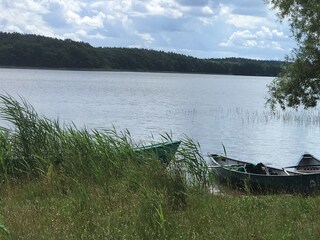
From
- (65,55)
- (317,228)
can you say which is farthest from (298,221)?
(65,55)

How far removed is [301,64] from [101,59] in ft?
346

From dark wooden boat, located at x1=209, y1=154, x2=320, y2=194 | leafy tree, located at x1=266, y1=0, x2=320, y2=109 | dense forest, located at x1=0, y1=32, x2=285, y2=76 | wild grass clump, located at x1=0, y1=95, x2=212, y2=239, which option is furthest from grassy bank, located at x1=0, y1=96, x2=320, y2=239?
dense forest, located at x1=0, y1=32, x2=285, y2=76

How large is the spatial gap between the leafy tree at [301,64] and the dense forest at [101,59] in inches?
3163

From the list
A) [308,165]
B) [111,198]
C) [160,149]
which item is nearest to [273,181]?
[160,149]

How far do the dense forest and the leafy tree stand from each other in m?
80.3

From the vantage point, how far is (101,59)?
120500 mm

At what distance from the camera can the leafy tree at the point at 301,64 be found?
685 inches

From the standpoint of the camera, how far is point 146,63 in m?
131

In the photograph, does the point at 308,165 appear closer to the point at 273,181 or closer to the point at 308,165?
the point at 308,165

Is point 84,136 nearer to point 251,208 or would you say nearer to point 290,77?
point 251,208

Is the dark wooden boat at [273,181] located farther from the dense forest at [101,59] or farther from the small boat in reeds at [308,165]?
the dense forest at [101,59]

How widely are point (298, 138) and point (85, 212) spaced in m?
24.5

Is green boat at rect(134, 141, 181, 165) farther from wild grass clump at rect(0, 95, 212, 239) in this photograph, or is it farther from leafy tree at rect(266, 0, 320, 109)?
leafy tree at rect(266, 0, 320, 109)

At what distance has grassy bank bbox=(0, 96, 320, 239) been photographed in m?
5.43
